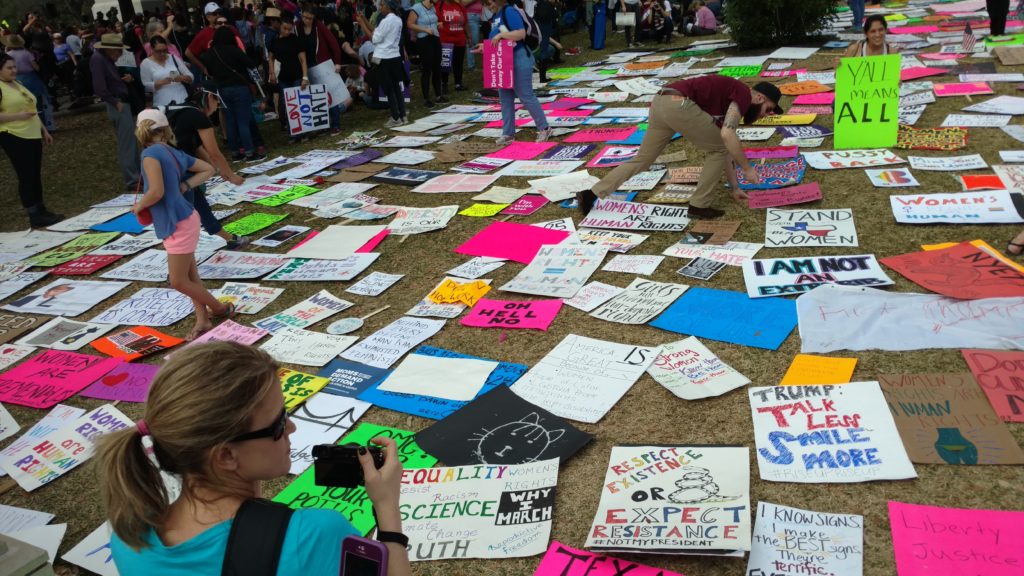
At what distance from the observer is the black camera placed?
5.55 ft

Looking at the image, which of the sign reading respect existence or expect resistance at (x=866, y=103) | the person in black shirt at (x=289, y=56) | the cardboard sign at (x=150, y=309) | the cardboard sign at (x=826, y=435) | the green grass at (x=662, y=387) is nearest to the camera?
the green grass at (x=662, y=387)

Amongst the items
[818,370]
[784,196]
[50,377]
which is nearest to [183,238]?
[50,377]

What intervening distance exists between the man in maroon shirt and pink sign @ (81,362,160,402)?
12.8 ft

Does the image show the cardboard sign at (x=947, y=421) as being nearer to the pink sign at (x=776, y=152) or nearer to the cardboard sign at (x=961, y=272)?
the cardboard sign at (x=961, y=272)

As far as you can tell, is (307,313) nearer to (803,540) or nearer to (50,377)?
(50,377)

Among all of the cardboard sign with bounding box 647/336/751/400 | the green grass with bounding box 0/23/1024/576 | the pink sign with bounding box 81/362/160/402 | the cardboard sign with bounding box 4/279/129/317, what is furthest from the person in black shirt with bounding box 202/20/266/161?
the cardboard sign with bounding box 647/336/751/400

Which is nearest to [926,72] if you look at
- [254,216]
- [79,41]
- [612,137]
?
[612,137]

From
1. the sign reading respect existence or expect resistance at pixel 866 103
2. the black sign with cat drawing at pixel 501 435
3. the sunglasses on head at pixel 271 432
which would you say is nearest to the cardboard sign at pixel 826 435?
the black sign with cat drawing at pixel 501 435

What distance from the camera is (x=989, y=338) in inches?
136

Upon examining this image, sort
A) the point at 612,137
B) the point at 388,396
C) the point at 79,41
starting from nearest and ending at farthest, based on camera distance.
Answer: the point at 388,396 < the point at 612,137 < the point at 79,41

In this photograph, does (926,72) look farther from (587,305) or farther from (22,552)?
(22,552)

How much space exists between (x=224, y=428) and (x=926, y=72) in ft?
31.4

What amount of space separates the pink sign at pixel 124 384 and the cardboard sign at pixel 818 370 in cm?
355

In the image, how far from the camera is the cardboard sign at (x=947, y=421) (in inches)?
110
